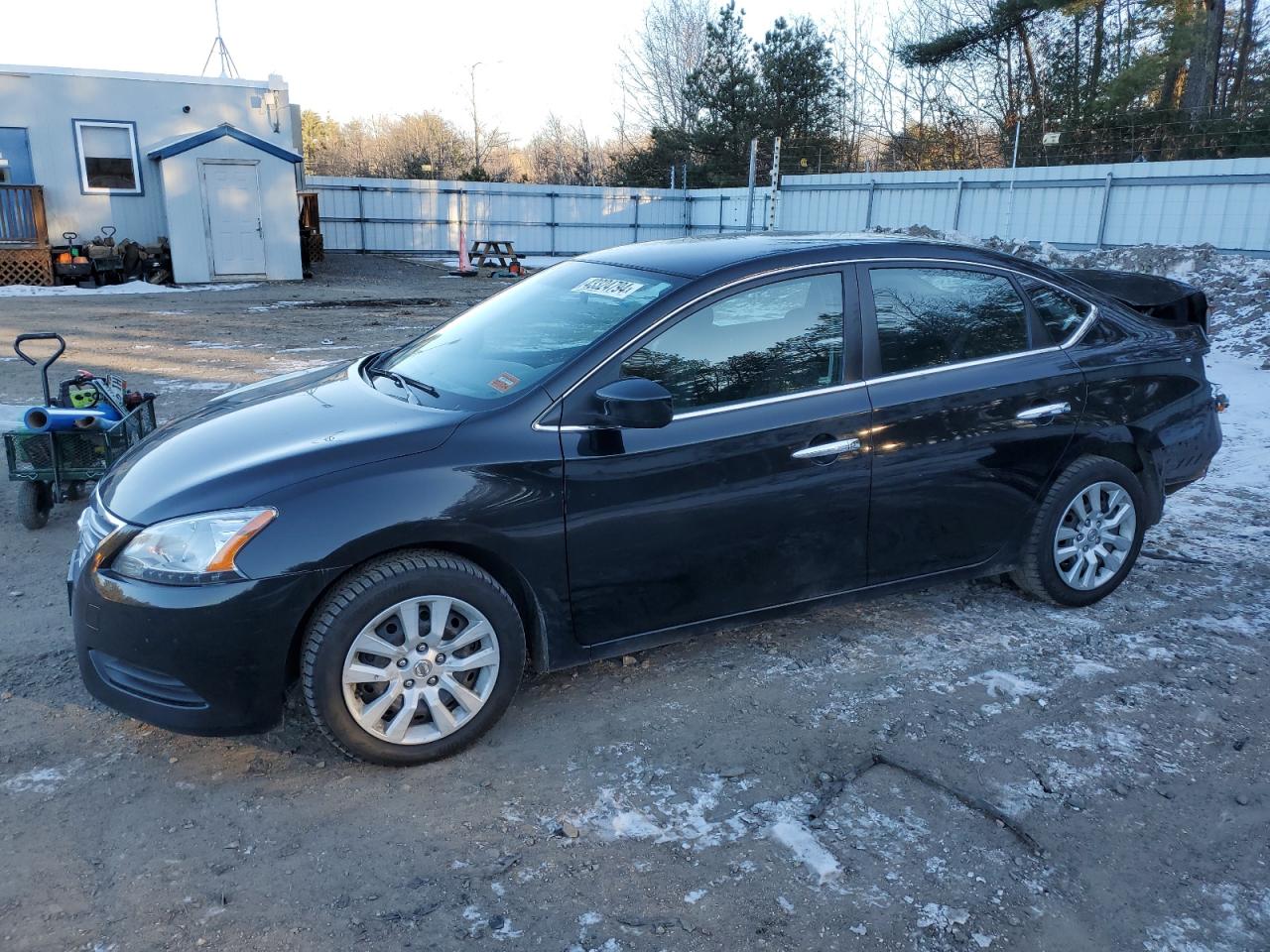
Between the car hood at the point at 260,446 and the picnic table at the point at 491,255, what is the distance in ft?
65.2

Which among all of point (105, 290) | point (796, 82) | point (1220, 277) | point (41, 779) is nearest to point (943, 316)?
point (41, 779)

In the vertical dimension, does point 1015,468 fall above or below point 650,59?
below

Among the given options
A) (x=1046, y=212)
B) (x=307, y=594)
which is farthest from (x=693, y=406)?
(x=1046, y=212)

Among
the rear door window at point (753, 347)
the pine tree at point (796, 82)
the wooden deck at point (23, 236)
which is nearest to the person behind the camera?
the rear door window at point (753, 347)

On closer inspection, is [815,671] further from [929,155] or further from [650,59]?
[650,59]

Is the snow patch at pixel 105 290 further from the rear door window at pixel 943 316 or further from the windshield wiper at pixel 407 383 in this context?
the rear door window at pixel 943 316

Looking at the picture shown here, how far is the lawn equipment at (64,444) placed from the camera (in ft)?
17.3

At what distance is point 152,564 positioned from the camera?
9.64 feet

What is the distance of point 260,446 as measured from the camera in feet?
10.7

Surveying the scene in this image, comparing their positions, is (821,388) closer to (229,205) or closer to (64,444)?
(64,444)

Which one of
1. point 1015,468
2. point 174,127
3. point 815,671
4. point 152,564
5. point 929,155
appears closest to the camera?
point 152,564

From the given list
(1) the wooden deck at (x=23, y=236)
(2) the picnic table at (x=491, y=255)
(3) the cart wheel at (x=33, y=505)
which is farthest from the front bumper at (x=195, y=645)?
(2) the picnic table at (x=491, y=255)

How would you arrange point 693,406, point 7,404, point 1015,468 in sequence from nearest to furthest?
point 693,406, point 1015,468, point 7,404

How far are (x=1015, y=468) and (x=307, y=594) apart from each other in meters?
2.97
